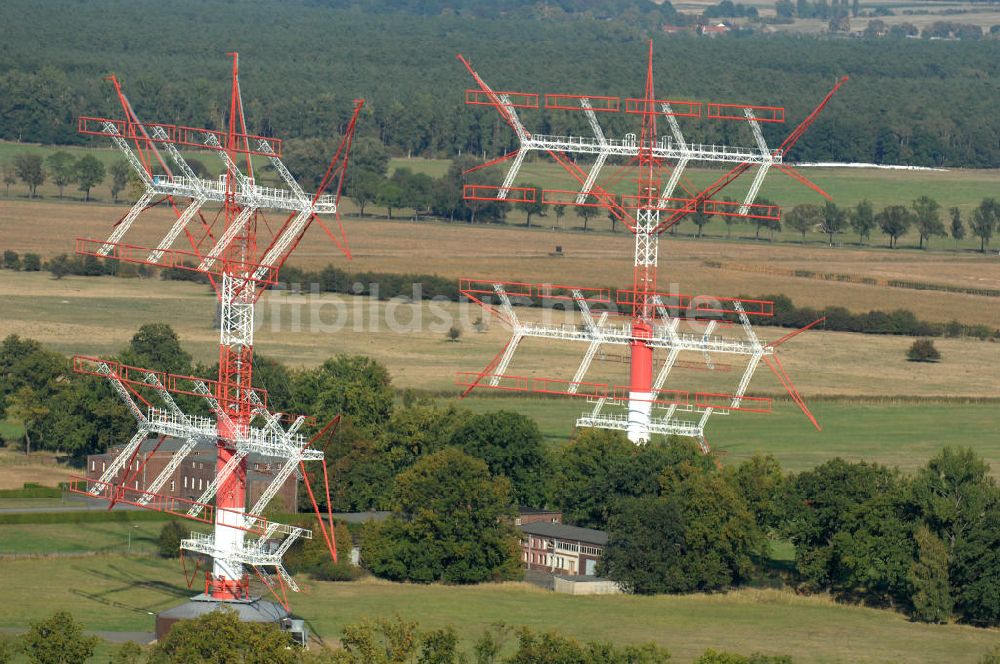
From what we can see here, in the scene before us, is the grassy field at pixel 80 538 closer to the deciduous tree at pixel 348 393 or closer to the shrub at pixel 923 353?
the deciduous tree at pixel 348 393

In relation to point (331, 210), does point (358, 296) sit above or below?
below

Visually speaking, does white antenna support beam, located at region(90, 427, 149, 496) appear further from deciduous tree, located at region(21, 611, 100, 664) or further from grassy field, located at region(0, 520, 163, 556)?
deciduous tree, located at region(21, 611, 100, 664)

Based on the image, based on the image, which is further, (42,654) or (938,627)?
(938,627)

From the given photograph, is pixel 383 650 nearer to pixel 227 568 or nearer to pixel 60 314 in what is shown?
pixel 227 568

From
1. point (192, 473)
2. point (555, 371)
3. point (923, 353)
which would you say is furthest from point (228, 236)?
point (923, 353)

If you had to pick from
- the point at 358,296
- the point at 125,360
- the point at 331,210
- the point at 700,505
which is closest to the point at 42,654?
the point at 331,210

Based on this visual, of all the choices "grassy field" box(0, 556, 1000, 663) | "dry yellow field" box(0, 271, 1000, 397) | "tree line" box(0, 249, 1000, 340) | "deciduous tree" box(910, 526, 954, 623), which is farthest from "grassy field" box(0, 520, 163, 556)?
"tree line" box(0, 249, 1000, 340)

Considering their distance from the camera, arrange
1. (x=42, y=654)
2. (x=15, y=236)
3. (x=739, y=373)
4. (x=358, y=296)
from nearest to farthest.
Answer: (x=42, y=654), (x=739, y=373), (x=358, y=296), (x=15, y=236)
